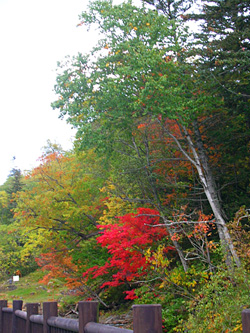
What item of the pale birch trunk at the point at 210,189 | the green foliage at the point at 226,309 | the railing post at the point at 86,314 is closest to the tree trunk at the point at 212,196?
the pale birch trunk at the point at 210,189

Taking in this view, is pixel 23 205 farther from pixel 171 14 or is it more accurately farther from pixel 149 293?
pixel 171 14

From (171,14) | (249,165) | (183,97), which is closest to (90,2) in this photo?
(171,14)

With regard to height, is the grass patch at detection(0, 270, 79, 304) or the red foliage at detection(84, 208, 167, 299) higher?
the red foliage at detection(84, 208, 167, 299)

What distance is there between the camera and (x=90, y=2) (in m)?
13.5

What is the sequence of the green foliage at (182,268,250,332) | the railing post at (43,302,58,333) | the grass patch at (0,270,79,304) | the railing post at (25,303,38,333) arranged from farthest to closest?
1. the grass patch at (0,270,79,304)
2. the green foliage at (182,268,250,332)
3. the railing post at (25,303,38,333)
4. the railing post at (43,302,58,333)

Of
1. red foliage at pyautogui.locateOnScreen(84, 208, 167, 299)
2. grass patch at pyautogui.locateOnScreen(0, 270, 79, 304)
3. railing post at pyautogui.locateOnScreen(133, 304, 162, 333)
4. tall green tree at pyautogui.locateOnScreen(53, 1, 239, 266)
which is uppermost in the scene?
tall green tree at pyautogui.locateOnScreen(53, 1, 239, 266)

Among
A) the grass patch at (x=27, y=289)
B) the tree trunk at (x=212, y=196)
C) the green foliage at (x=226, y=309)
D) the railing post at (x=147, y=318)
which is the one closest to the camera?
the railing post at (x=147, y=318)

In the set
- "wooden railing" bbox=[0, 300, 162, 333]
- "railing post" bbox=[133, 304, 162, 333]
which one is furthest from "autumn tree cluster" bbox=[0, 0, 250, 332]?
"railing post" bbox=[133, 304, 162, 333]

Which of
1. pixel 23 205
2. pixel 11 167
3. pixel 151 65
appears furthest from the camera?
pixel 11 167

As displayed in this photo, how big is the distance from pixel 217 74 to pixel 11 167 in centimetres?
5411

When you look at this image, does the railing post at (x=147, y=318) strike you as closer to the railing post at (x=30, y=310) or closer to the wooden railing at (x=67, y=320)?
the wooden railing at (x=67, y=320)

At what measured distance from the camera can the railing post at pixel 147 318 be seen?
6.05 feet

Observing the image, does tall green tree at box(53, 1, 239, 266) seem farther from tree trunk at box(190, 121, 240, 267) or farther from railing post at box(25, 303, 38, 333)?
railing post at box(25, 303, 38, 333)

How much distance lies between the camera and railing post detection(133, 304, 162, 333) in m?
1.84
